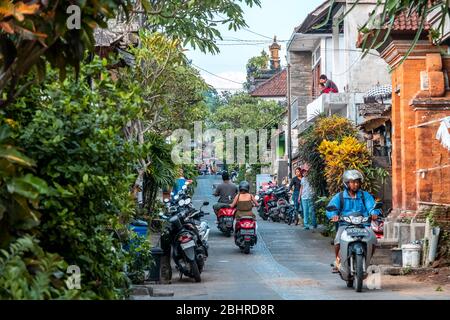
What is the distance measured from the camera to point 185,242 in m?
15.2

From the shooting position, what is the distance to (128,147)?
327 inches

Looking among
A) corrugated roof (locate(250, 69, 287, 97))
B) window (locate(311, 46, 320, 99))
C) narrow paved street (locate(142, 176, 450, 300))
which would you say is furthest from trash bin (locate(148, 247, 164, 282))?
corrugated roof (locate(250, 69, 287, 97))

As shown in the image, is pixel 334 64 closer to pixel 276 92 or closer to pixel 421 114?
pixel 421 114

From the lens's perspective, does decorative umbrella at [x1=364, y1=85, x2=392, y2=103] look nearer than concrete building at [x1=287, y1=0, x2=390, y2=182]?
Yes

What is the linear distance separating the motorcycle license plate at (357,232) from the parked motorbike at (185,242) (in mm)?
2840

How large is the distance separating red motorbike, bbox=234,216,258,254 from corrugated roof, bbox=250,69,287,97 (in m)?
47.0

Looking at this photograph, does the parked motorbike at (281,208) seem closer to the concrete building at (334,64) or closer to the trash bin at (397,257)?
the concrete building at (334,64)

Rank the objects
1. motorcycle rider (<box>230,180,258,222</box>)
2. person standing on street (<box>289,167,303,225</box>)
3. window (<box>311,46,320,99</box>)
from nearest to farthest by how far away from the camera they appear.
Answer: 1. motorcycle rider (<box>230,180,258,222</box>)
2. person standing on street (<box>289,167,303,225</box>)
3. window (<box>311,46,320,99</box>)

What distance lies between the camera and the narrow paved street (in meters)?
13.0

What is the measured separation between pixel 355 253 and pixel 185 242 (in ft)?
10.3

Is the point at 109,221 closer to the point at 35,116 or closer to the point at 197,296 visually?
the point at 35,116

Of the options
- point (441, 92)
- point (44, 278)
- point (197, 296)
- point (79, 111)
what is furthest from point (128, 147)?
point (441, 92)

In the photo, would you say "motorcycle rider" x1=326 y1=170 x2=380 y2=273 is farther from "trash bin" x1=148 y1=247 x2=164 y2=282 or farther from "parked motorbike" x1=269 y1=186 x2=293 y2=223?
"parked motorbike" x1=269 y1=186 x2=293 y2=223

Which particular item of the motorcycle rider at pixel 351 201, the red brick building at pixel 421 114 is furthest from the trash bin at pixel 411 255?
the motorcycle rider at pixel 351 201
